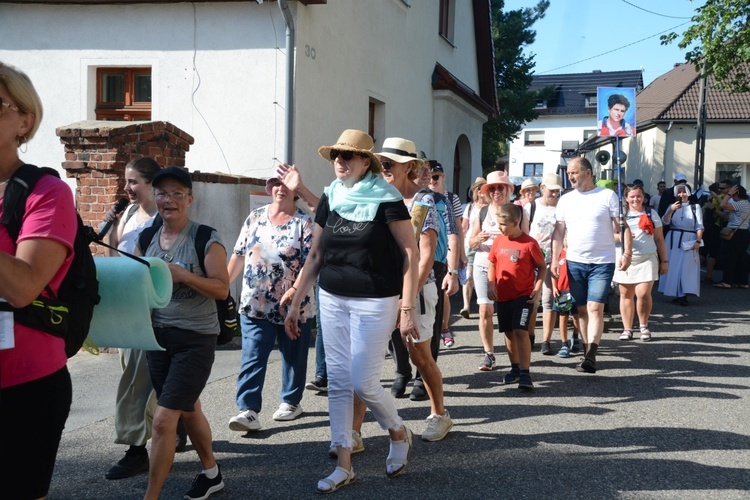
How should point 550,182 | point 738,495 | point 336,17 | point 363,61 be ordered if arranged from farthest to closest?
1. point 363,61
2. point 336,17
3. point 550,182
4. point 738,495

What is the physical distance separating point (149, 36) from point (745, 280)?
1288 centimetres

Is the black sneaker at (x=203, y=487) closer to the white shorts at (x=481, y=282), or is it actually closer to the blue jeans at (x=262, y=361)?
the blue jeans at (x=262, y=361)

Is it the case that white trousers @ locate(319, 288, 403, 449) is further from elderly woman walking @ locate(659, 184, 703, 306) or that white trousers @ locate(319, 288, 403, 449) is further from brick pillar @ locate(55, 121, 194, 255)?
elderly woman walking @ locate(659, 184, 703, 306)

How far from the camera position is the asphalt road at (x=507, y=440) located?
14.3 feet

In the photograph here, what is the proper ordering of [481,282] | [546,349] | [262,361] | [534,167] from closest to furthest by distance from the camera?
[262,361], [481,282], [546,349], [534,167]

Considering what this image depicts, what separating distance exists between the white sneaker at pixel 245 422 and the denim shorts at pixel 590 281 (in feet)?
12.1

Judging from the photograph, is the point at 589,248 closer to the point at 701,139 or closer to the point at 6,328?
the point at 6,328

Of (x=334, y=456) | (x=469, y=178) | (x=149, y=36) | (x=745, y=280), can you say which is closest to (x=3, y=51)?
(x=149, y=36)

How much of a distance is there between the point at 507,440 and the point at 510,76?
Answer: 30196 millimetres

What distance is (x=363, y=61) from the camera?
13.7 m

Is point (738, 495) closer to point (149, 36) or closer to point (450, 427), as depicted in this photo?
point (450, 427)

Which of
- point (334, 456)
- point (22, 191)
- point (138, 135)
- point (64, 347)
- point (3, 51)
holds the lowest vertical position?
point (334, 456)

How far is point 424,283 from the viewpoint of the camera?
5.25 metres

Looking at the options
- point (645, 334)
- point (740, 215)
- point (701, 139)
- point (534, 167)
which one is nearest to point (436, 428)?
point (645, 334)
